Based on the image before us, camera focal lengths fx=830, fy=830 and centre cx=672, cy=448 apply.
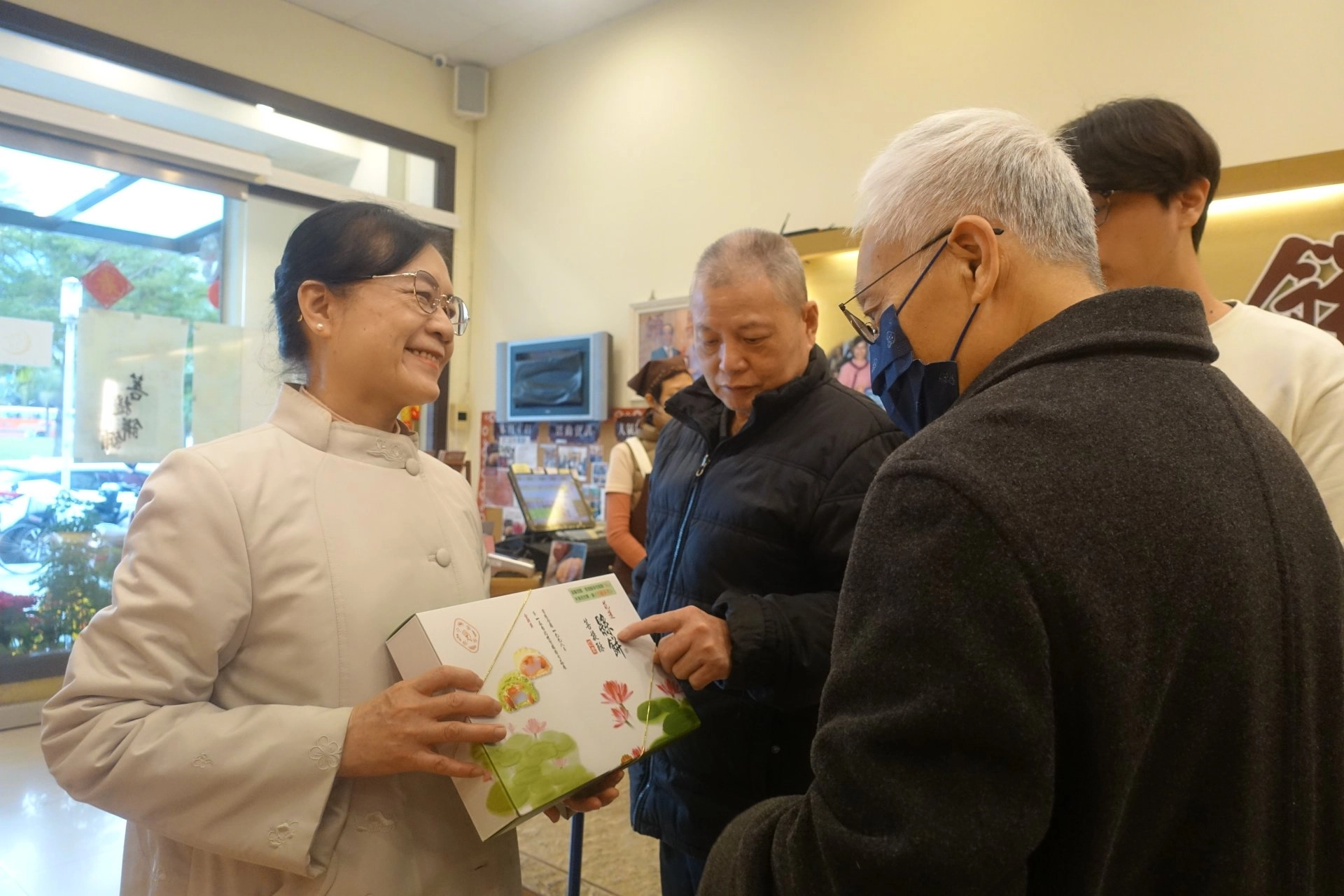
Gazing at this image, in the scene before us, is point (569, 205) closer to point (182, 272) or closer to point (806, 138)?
point (806, 138)

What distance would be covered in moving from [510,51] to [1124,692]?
6198 millimetres

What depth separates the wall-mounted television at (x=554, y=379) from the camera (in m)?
5.15

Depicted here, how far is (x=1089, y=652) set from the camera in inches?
24.6

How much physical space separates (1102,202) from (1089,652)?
923 mm

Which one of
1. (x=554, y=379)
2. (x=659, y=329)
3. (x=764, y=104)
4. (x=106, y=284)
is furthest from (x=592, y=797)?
(x=106, y=284)

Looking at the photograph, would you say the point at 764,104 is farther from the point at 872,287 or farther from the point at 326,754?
the point at 326,754

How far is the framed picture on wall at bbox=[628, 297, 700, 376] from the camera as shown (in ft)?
15.8

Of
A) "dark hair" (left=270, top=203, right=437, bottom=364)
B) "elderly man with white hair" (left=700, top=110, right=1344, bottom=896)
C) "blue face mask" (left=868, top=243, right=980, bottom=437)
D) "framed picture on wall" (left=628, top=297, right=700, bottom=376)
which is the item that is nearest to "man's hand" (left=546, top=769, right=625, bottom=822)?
"elderly man with white hair" (left=700, top=110, right=1344, bottom=896)

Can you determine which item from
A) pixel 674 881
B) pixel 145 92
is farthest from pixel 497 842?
pixel 145 92

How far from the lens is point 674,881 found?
1.57 meters

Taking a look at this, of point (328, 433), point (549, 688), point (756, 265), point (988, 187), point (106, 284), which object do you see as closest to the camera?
point (988, 187)

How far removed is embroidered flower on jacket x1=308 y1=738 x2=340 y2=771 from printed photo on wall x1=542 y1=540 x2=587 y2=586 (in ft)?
6.61

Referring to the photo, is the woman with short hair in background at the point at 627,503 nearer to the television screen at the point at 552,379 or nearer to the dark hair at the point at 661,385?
the dark hair at the point at 661,385

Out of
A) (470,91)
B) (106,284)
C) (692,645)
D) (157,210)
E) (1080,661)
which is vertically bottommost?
(692,645)
